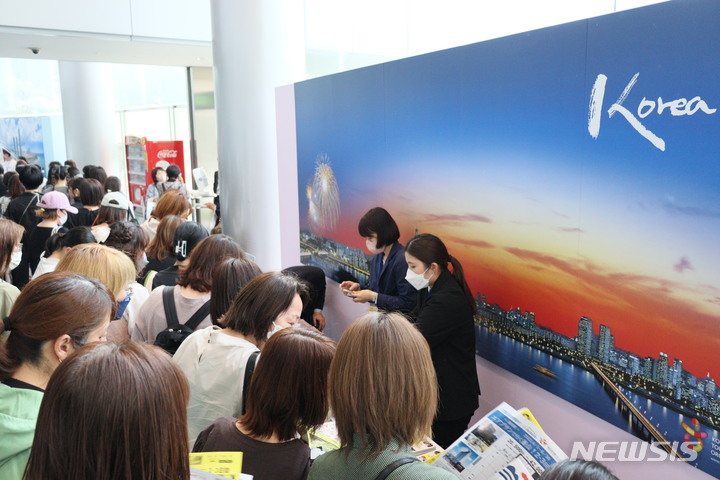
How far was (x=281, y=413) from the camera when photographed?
1565 mm

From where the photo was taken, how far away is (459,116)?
281 centimetres

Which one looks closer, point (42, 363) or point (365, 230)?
point (42, 363)

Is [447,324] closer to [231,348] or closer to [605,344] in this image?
[605,344]

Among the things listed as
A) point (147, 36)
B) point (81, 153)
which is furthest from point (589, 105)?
point (81, 153)

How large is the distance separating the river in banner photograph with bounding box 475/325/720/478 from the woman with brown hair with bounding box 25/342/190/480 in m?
1.66

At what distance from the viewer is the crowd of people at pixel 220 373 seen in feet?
3.44

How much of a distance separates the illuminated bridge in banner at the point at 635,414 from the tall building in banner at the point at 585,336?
6cm

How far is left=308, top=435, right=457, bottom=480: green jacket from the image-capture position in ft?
4.32

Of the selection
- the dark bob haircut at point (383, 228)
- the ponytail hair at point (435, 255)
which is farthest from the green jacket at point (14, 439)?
the dark bob haircut at point (383, 228)

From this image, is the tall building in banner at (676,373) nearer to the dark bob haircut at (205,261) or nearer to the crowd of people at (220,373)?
the crowd of people at (220,373)

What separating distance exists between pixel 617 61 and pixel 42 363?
2084mm

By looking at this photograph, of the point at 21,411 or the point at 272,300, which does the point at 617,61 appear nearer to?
the point at 272,300

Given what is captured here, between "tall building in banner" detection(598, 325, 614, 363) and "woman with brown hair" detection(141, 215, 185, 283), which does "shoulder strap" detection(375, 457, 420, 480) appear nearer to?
"tall building in banner" detection(598, 325, 614, 363)

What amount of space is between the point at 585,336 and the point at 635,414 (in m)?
0.32
